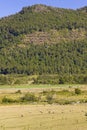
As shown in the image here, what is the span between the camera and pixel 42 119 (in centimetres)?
3097

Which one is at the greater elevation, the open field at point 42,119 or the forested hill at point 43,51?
the open field at point 42,119

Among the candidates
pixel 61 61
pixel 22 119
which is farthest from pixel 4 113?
pixel 61 61

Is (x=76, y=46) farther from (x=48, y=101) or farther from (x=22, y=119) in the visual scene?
(x=22, y=119)

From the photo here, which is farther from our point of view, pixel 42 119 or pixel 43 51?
pixel 43 51

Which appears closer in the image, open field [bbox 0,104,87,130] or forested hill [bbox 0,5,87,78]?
open field [bbox 0,104,87,130]

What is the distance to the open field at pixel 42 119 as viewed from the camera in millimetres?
27250

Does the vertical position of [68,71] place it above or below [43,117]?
below

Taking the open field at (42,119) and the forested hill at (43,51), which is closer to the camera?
the open field at (42,119)

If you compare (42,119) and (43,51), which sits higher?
(42,119)

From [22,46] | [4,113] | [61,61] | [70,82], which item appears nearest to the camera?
[4,113]

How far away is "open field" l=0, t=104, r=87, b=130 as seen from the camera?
27250 millimetres

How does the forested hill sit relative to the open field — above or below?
below

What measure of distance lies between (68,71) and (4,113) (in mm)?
120090

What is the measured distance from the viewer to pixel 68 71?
155500 mm
